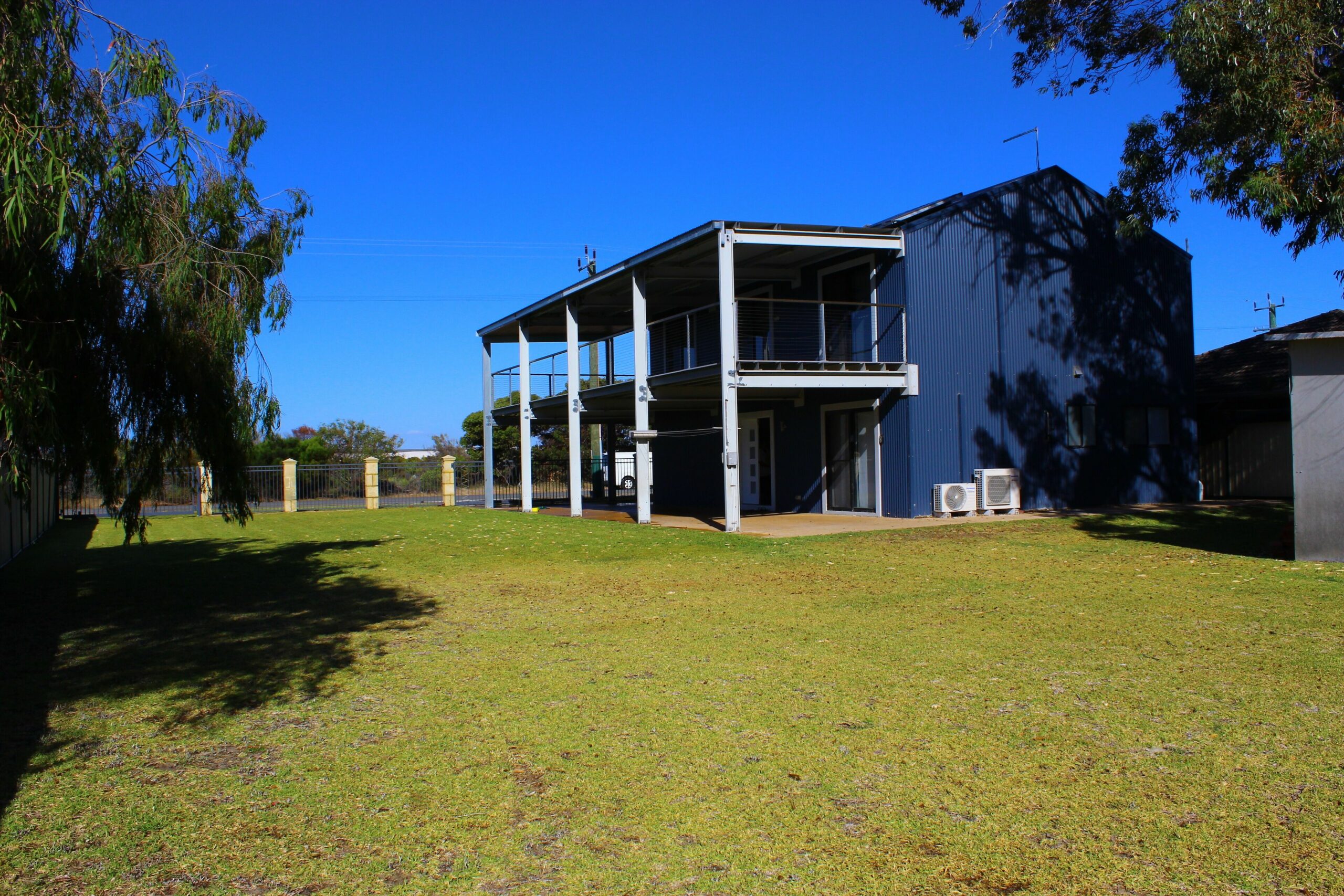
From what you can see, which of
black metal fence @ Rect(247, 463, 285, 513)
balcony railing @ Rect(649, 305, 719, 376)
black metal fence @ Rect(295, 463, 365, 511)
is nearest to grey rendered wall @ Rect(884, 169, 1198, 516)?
balcony railing @ Rect(649, 305, 719, 376)

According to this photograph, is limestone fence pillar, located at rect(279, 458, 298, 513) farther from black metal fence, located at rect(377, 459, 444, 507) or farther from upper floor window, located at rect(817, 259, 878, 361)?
upper floor window, located at rect(817, 259, 878, 361)

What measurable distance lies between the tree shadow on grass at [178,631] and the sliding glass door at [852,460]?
1010 centimetres

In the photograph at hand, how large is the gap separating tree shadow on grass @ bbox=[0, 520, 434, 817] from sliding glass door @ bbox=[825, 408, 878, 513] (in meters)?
10.1

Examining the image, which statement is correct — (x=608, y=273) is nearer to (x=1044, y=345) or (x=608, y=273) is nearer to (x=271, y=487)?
(x=1044, y=345)

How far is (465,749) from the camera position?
194 inches

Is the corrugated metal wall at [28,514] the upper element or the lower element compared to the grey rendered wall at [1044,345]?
lower

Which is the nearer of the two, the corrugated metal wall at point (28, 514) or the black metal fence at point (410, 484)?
the corrugated metal wall at point (28, 514)

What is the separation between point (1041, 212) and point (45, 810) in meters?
19.7

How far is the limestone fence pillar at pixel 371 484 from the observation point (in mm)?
31062

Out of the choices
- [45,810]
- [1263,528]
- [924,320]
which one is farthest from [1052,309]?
[45,810]

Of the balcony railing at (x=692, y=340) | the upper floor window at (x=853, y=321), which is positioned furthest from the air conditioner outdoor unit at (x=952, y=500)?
the balcony railing at (x=692, y=340)

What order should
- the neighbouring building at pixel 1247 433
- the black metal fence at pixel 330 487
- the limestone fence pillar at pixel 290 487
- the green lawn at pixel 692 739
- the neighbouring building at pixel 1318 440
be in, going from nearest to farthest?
the green lawn at pixel 692 739 < the neighbouring building at pixel 1318 440 < the neighbouring building at pixel 1247 433 < the limestone fence pillar at pixel 290 487 < the black metal fence at pixel 330 487

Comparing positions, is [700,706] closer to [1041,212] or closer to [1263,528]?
[1263,528]

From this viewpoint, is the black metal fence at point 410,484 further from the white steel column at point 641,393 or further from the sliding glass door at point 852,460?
the sliding glass door at point 852,460
